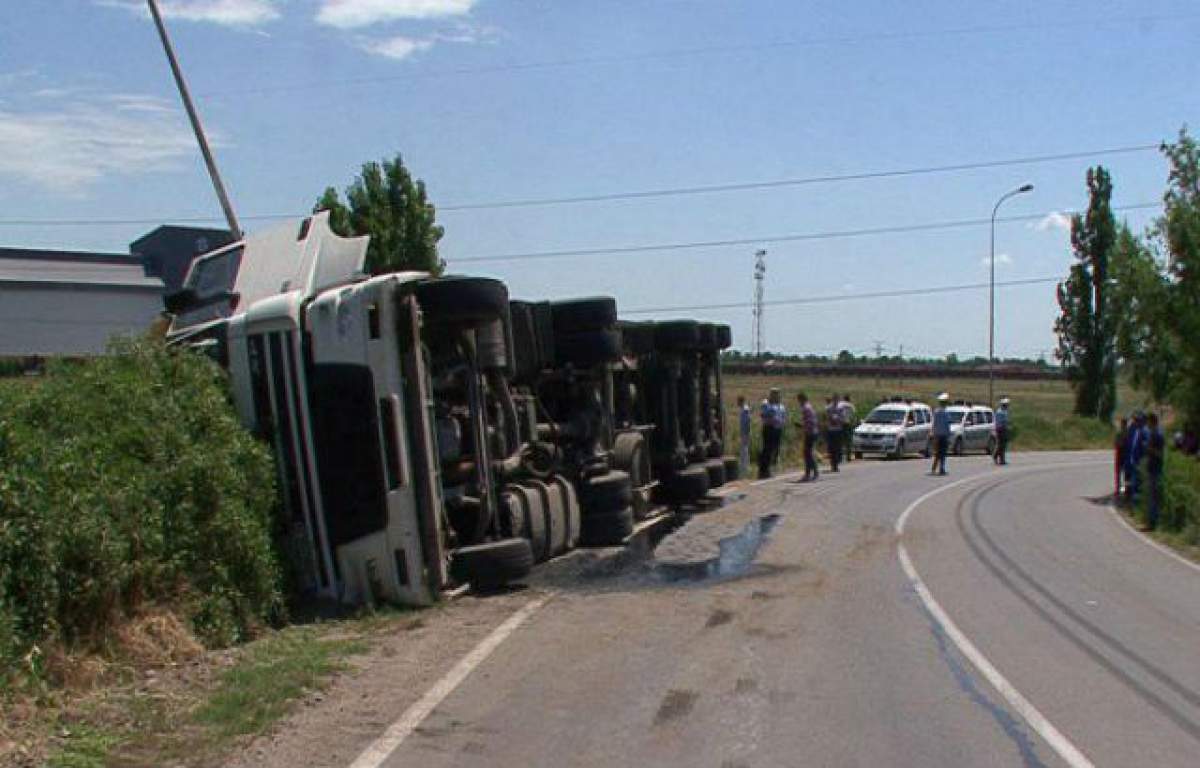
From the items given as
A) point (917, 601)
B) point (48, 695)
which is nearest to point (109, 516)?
point (48, 695)

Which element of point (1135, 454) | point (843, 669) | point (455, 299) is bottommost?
point (1135, 454)

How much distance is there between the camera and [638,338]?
58.3 feet

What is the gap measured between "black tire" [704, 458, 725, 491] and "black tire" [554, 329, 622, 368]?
518cm

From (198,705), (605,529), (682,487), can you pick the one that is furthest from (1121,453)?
(198,705)

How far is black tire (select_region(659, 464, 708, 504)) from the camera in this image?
1830cm

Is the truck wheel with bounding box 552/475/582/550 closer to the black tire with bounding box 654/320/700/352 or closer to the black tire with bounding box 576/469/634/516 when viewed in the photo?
the black tire with bounding box 576/469/634/516

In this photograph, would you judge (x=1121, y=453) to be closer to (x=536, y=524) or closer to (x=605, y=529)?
(x=605, y=529)

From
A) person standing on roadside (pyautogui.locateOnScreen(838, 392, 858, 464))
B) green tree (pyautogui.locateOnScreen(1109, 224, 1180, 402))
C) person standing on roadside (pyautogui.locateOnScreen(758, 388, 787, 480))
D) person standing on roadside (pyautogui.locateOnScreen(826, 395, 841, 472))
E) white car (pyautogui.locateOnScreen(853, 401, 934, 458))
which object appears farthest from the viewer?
white car (pyautogui.locateOnScreen(853, 401, 934, 458))

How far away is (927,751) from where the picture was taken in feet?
21.2

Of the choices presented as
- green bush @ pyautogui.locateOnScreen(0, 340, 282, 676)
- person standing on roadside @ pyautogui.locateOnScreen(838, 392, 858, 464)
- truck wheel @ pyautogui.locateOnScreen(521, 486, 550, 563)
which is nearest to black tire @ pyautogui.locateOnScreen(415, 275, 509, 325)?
green bush @ pyautogui.locateOnScreen(0, 340, 282, 676)

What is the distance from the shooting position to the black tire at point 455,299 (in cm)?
1059

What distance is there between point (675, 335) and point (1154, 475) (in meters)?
7.77

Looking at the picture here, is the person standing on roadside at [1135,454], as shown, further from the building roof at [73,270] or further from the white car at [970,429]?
the building roof at [73,270]

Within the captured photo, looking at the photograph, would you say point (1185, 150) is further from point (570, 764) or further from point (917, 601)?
point (570, 764)
